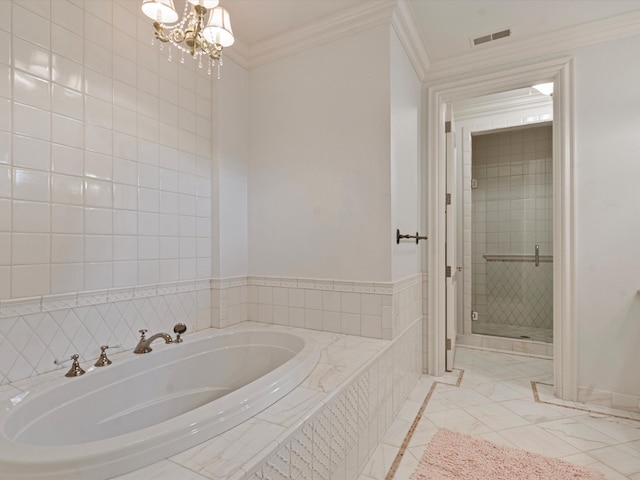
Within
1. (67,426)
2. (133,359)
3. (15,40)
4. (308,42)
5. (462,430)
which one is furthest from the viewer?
(308,42)

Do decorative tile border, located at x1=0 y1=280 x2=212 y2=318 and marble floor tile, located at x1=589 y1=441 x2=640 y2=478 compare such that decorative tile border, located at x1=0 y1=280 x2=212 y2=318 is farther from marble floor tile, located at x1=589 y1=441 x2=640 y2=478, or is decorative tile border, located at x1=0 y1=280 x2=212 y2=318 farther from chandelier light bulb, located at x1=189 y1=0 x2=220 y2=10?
marble floor tile, located at x1=589 y1=441 x2=640 y2=478

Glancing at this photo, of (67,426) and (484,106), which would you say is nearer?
(67,426)

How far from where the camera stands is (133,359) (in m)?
1.63

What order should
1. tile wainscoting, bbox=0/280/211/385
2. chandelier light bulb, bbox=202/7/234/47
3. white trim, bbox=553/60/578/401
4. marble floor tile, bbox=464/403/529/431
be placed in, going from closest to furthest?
1. tile wainscoting, bbox=0/280/211/385
2. chandelier light bulb, bbox=202/7/234/47
3. marble floor tile, bbox=464/403/529/431
4. white trim, bbox=553/60/578/401

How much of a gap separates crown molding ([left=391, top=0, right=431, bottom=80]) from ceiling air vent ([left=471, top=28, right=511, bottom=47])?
337 millimetres

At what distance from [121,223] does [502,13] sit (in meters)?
2.57

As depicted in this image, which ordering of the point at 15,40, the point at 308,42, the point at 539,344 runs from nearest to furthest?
the point at 15,40 → the point at 308,42 → the point at 539,344

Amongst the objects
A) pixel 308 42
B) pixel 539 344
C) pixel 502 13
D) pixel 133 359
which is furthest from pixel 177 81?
pixel 539 344

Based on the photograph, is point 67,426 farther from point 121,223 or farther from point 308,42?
point 308,42

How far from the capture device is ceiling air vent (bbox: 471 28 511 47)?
91.7 inches

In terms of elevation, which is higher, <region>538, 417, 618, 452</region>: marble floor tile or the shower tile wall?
the shower tile wall

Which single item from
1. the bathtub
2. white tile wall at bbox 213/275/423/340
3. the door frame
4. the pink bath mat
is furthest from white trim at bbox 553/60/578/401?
the bathtub

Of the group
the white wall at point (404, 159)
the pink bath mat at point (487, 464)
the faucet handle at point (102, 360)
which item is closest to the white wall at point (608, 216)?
the pink bath mat at point (487, 464)

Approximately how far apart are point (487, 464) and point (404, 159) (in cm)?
179
